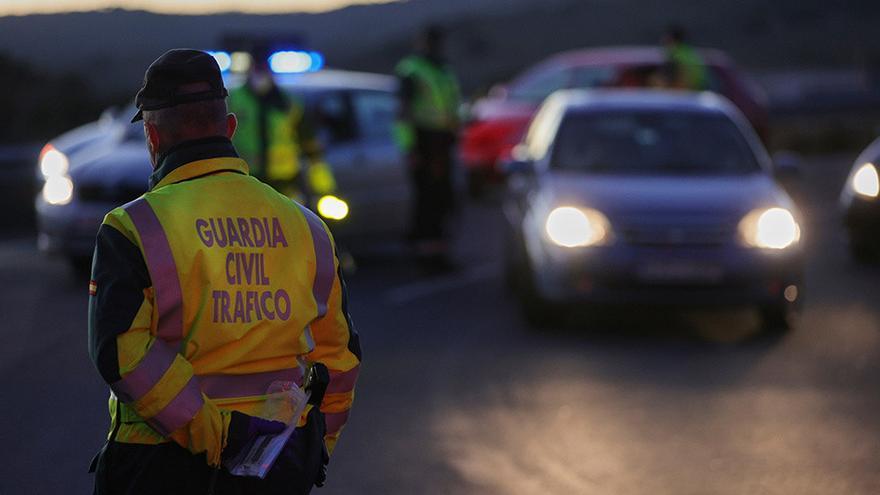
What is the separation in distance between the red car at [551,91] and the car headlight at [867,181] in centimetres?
539

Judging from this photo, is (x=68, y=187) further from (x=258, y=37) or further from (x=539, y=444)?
(x=539, y=444)

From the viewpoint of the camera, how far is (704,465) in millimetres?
7492

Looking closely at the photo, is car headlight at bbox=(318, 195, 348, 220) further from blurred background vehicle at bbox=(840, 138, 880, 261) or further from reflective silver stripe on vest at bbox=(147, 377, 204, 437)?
blurred background vehicle at bbox=(840, 138, 880, 261)

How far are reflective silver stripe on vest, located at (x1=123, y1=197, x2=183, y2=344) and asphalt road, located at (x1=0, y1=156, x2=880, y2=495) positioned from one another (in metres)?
3.40

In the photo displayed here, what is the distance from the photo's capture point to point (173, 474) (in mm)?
3719

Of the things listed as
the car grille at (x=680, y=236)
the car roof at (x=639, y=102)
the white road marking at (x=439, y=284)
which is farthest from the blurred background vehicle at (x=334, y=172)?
the car grille at (x=680, y=236)

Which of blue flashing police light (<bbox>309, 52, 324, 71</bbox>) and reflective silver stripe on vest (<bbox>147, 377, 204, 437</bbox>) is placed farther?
blue flashing police light (<bbox>309, 52, 324, 71</bbox>)

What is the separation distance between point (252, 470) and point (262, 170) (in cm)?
784

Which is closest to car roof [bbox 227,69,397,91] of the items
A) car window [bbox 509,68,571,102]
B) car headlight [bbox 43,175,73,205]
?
car headlight [bbox 43,175,73,205]

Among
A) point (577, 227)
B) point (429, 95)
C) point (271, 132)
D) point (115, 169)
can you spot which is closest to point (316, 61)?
point (429, 95)

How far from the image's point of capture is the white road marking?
1310 cm

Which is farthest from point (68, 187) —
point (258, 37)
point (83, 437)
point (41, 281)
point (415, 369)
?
point (83, 437)

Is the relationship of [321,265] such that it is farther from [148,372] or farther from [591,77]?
[591,77]

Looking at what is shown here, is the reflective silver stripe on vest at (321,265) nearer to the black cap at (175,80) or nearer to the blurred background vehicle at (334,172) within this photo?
the black cap at (175,80)
